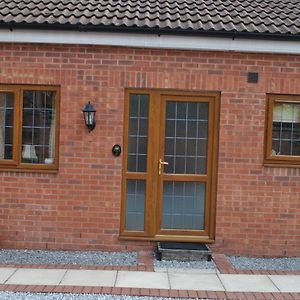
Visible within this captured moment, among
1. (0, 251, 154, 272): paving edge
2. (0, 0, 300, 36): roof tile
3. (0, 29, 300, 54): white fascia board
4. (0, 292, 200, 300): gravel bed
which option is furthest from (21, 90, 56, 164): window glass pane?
(0, 292, 200, 300): gravel bed

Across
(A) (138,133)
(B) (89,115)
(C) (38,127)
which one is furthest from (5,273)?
(A) (138,133)

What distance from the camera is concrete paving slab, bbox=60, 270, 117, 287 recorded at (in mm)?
6242

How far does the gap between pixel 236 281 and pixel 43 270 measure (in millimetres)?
2500

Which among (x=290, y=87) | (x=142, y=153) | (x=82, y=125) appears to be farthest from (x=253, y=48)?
(x=82, y=125)

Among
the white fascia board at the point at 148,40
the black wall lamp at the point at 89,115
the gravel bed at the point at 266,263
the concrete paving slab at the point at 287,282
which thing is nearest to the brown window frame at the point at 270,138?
the white fascia board at the point at 148,40

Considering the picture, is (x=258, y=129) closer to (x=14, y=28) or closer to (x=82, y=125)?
(x=82, y=125)

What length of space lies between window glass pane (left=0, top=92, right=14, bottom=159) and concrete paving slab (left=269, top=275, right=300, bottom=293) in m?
4.20

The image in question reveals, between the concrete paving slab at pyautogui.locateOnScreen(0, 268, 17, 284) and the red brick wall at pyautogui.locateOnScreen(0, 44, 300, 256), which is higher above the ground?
the red brick wall at pyautogui.locateOnScreen(0, 44, 300, 256)

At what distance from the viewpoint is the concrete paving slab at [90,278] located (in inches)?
246

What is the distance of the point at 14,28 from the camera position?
24.4ft

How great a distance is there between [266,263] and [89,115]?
3.35 metres

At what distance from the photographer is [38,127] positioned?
7.75 meters

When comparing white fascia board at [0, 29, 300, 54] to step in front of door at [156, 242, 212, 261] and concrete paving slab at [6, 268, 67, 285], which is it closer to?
step in front of door at [156, 242, 212, 261]

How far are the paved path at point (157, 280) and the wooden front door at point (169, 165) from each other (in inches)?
43.2
